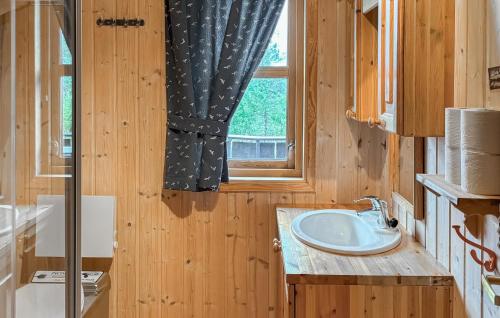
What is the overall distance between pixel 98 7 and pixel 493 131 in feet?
7.41

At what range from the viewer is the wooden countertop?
5.75ft

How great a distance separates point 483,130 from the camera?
44.7 inches

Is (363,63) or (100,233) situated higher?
(363,63)

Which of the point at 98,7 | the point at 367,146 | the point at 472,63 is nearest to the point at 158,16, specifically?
the point at 98,7

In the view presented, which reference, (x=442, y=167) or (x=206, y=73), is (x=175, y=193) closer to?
(x=206, y=73)

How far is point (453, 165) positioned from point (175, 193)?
1.85 m

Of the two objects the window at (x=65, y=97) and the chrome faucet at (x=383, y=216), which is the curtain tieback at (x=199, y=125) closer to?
the chrome faucet at (x=383, y=216)

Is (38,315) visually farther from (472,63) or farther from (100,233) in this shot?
(100,233)

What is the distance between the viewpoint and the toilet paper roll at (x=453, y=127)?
1.25m

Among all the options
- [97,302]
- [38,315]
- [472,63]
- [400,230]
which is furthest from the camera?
[97,302]

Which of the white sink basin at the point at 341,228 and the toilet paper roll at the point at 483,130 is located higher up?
the toilet paper roll at the point at 483,130

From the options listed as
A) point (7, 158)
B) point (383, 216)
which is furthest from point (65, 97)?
point (383, 216)

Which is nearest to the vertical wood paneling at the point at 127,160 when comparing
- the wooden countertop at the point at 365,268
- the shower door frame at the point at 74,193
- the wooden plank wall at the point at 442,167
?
the wooden countertop at the point at 365,268

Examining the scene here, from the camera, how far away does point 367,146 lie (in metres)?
2.87
